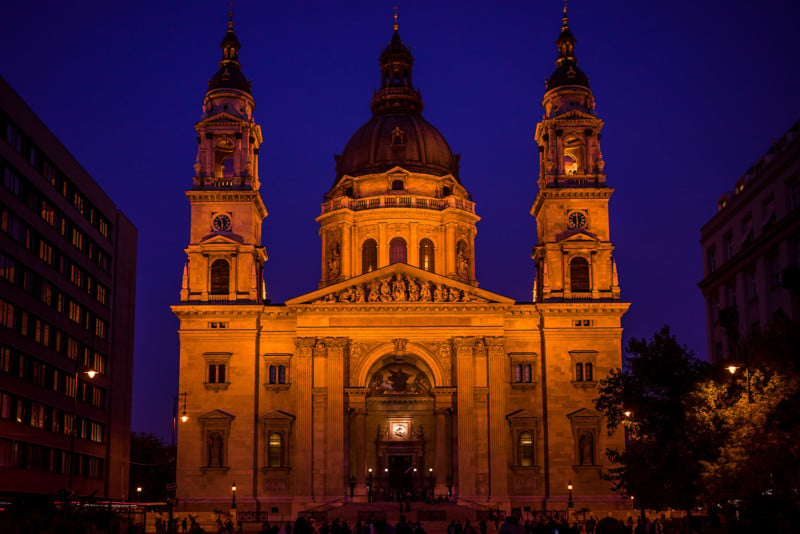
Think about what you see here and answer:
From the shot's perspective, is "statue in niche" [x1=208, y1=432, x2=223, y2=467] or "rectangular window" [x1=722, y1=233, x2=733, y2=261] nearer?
"rectangular window" [x1=722, y1=233, x2=733, y2=261]

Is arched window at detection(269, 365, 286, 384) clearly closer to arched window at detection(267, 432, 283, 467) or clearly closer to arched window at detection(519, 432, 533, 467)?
arched window at detection(267, 432, 283, 467)

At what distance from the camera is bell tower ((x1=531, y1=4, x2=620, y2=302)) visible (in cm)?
8012

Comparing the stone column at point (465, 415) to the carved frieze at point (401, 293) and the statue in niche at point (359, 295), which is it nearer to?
the carved frieze at point (401, 293)

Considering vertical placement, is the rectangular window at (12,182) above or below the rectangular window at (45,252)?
above

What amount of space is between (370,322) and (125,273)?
2139cm

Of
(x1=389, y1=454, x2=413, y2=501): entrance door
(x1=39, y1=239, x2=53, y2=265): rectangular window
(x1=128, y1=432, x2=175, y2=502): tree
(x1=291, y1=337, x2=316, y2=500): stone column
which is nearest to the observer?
(x1=39, y1=239, x2=53, y2=265): rectangular window

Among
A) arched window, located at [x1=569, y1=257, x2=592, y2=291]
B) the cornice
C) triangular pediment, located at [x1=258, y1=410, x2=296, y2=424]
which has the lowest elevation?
triangular pediment, located at [x1=258, y1=410, x2=296, y2=424]

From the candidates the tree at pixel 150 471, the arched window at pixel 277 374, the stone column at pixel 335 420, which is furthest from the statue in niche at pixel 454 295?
the tree at pixel 150 471

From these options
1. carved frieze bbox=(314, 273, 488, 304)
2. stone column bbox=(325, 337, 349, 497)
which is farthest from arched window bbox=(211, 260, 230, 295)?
stone column bbox=(325, 337, 349, 497)

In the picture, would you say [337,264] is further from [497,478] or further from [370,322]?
[497,478]

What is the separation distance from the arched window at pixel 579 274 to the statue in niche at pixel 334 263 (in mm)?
20078

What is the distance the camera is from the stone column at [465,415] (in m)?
74.5

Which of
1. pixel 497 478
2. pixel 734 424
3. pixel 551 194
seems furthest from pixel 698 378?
pixel 551 194

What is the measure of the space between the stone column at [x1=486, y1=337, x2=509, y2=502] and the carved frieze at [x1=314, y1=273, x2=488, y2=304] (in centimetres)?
378
